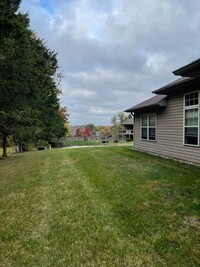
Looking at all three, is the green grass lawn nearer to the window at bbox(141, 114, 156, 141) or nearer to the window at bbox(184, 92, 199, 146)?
the window at bbox(184, 92, 199, 146)

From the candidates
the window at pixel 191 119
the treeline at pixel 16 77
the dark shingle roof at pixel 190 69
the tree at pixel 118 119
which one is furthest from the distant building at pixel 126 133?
the dark shingle roof at pixel 190 69

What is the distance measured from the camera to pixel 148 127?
1334cm

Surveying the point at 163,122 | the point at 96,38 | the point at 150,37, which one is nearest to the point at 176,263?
the point at 163,122

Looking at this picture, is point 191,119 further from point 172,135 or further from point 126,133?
point 126,133

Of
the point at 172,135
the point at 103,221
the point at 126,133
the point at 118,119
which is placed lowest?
the point at 103,221

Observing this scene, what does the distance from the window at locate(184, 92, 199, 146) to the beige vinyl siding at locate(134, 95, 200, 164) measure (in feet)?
0.76

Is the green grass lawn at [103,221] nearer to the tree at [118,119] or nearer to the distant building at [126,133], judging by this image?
the distant building at [126,133]

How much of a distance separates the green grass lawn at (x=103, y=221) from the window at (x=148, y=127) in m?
5.80

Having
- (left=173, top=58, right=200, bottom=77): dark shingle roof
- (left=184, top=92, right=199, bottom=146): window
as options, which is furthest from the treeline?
(left=184, top=92, right=199, bottom=146): window

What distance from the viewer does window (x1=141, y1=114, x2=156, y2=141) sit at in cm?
1263

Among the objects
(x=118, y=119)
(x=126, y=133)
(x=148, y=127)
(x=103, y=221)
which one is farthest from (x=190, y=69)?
(x=118, y=119)

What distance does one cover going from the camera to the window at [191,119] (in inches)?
341

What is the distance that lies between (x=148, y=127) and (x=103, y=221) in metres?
9.88

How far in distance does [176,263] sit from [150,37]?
55.9 feet
